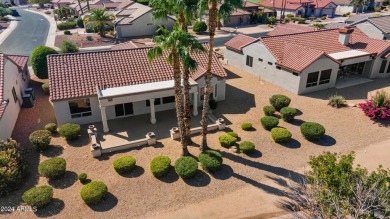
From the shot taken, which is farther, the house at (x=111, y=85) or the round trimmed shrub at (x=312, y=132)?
the house at (x=111, y=85)

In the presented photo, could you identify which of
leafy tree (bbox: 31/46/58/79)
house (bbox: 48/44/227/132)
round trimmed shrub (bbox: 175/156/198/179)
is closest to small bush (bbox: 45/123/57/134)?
house (bbox: 48/44/227/132)

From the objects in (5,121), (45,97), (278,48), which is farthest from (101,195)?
(278,48)

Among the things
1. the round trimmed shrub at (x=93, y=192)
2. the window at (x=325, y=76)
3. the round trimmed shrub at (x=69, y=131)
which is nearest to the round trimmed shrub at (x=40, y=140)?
the round trimmed shrub at (x=69, y=131)

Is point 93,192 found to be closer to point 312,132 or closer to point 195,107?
point 195,107

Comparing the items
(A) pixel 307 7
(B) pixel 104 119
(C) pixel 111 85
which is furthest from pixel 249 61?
(A) pixel 307 7

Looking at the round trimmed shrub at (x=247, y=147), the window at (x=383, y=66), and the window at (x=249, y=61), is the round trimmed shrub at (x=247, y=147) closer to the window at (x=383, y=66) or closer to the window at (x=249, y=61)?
the window at (x=249, y=61)
